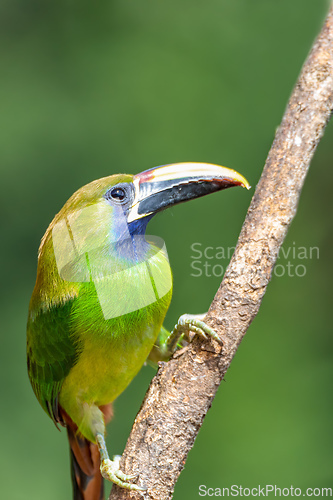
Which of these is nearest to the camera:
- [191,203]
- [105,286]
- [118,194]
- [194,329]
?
[194,329]

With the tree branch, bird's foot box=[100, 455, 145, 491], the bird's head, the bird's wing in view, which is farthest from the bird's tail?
the bird's head

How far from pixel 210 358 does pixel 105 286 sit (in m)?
0.60

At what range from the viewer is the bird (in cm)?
257

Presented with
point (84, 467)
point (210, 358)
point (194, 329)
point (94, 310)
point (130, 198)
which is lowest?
point (84, 467)

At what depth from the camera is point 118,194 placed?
2.71 metres

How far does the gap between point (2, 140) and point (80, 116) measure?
728 millimetres

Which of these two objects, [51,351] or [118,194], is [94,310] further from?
[118,194]

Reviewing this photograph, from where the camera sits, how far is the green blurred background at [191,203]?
437 centimetres

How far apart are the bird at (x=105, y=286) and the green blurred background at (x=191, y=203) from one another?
1.74 m

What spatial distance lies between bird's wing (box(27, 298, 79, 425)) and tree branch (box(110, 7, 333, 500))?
1.89ft

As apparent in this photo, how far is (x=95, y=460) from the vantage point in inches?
125

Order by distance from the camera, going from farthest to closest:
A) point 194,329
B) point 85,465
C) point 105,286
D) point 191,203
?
1. point 191,203
2. point 85,465
3. point 105,286
4. point 194,329

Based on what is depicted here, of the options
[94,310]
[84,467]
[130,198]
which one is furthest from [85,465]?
[130,198]

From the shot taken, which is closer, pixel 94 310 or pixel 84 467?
pixel 94 310
